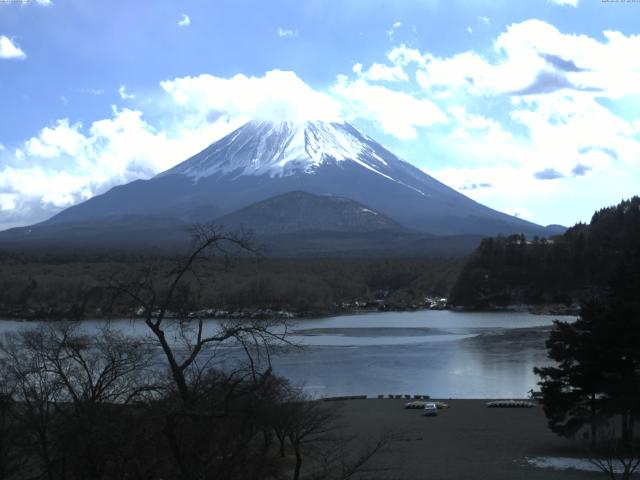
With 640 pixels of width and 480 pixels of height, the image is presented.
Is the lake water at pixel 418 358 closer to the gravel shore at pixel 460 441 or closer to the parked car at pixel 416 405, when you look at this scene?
the gravel shore at pixel 460 441

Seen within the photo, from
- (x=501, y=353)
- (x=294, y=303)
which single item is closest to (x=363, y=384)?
(x=501, y=353)

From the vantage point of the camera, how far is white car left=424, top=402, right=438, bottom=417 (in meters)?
17.7

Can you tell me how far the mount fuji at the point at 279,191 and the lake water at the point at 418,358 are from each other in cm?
8585

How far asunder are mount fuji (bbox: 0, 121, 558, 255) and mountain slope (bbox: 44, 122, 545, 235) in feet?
0.59

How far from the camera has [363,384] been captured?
77.2ft

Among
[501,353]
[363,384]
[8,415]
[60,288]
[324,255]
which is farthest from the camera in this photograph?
[324,255]

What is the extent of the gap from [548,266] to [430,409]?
47.6 meters

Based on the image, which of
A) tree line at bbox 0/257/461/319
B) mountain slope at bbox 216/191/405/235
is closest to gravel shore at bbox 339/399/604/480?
tree line at bbox 0/257/461/319

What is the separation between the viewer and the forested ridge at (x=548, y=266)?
6153cm

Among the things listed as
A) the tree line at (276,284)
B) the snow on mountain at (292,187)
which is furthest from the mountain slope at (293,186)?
the tree line at (276,284)

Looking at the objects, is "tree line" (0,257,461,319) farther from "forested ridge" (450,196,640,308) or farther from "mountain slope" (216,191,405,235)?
"mountain slope" (216,191,405,235)

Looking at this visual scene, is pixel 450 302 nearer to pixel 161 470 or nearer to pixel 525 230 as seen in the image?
pixel 161 470

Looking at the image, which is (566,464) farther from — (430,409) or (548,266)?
(548,266)

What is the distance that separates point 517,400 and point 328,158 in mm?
149639
